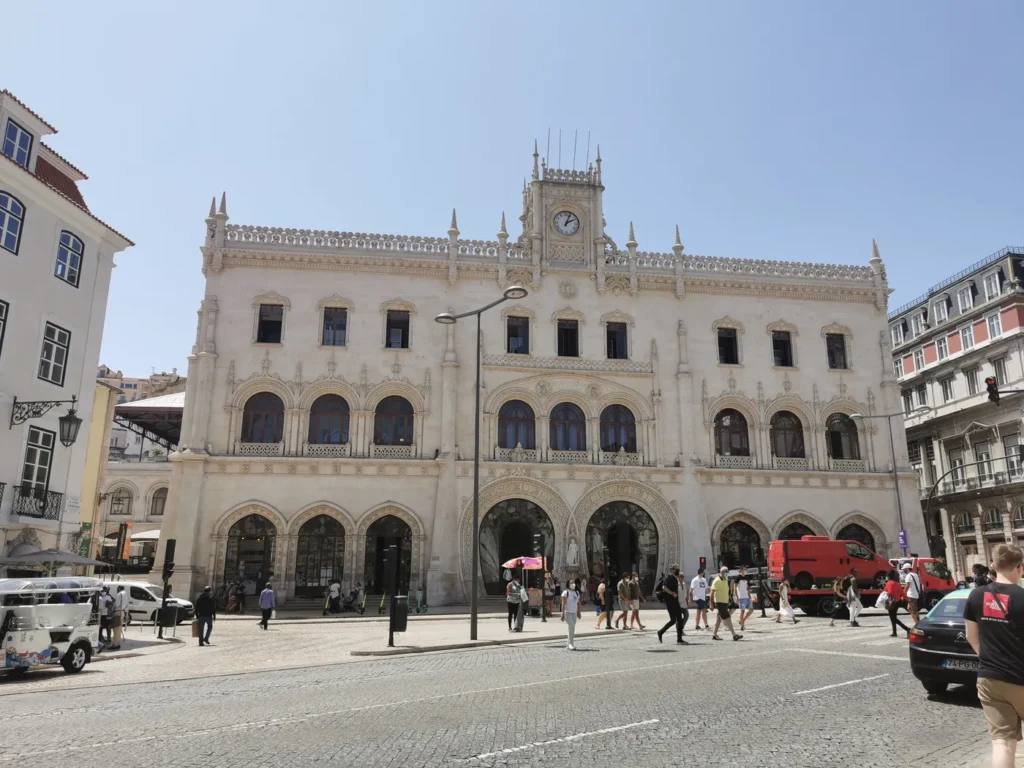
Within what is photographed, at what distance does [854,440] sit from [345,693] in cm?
3226

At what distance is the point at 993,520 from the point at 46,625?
4490cm

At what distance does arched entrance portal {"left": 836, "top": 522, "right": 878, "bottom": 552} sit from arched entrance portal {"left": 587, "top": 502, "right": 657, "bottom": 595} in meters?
9.31

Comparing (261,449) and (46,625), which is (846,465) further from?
(46,625)

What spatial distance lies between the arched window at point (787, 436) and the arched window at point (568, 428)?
30.5 feet

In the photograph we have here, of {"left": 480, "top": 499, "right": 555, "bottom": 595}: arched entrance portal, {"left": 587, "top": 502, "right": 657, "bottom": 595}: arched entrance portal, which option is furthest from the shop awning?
{"left": 587, "top": 502, "right": 657, "bottom": 595}: arched entrance portal

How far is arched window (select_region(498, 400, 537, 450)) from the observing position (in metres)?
33.8

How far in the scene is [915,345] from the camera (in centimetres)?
4916

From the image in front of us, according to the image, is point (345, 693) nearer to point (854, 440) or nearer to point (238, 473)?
point (238, 473)

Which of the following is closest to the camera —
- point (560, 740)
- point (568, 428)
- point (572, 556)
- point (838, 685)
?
point (560, 740)

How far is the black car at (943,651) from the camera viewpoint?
931cm

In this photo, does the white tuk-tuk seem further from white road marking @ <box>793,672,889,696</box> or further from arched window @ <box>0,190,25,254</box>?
white road marking @ <box>793,672,889,696</box>

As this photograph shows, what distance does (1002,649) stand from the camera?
5.25 metres

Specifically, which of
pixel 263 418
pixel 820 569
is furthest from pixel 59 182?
pixel 820 569

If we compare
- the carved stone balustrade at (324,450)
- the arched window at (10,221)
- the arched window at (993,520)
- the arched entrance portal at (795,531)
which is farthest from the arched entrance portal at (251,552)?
the arched window at (993,520)
